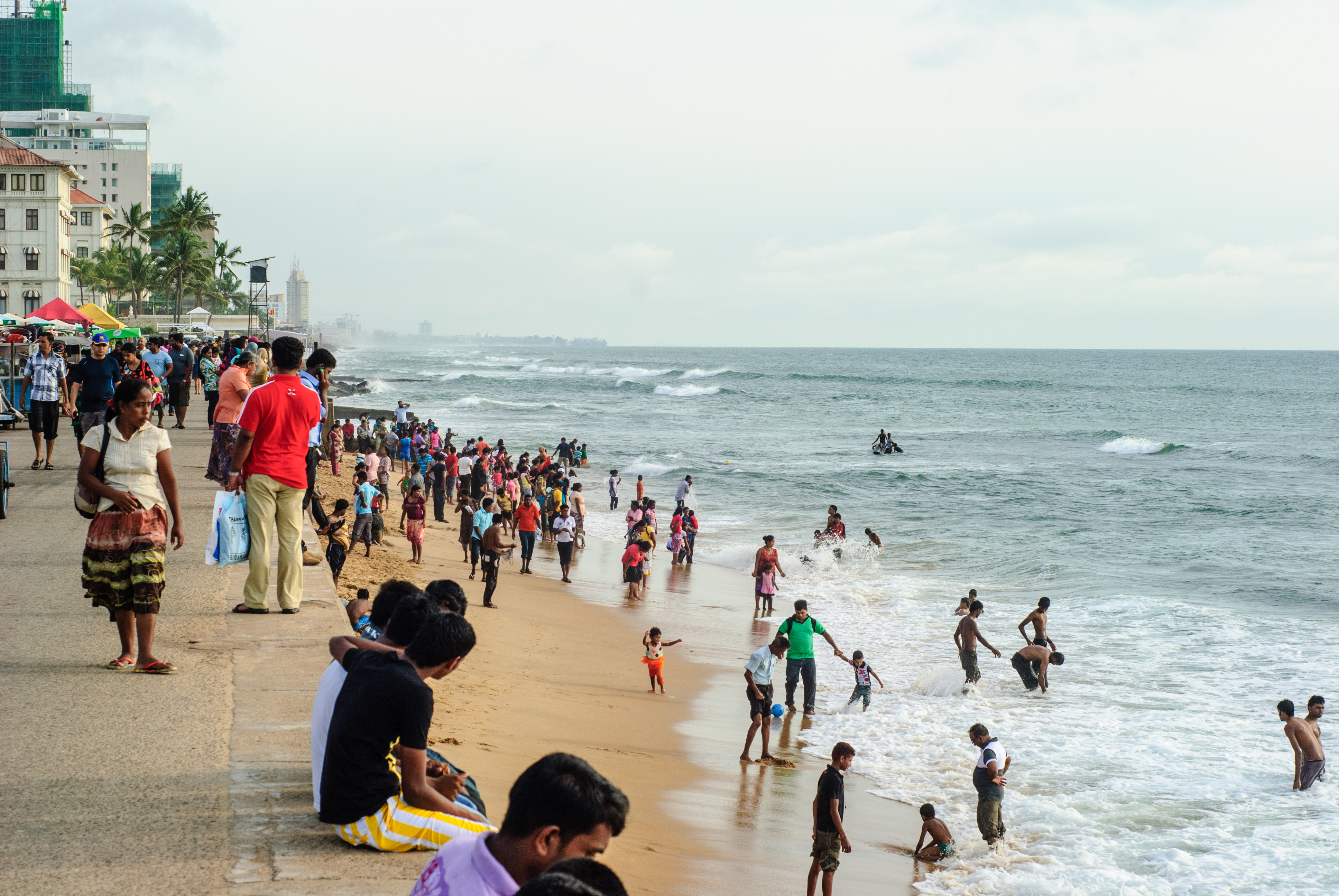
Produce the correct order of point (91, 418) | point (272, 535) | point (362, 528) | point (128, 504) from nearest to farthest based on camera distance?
point (128, 504)
point (272, 535)
point (91, 418)
point (362, 528)

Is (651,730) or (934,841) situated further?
(651,730)

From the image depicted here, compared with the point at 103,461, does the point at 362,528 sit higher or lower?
lower

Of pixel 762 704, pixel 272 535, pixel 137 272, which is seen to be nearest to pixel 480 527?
pixel 762 704

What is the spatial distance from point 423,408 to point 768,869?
58.8 metres

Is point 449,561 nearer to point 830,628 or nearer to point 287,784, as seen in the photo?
point 830,628

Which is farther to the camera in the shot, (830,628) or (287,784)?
(830,628)

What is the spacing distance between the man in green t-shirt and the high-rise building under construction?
150m

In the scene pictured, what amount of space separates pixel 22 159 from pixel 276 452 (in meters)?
63.7

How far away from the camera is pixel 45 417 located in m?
13.4

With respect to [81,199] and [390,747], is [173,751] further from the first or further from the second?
[81,199]

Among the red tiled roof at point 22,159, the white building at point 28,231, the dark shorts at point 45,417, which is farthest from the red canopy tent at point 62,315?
the red tiled roof at point 22,159

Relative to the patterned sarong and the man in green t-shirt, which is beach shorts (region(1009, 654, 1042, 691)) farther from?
the patterned sarong

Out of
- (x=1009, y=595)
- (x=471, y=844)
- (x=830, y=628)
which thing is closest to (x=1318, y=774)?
(x=830, y=628)

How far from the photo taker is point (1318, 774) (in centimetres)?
997
